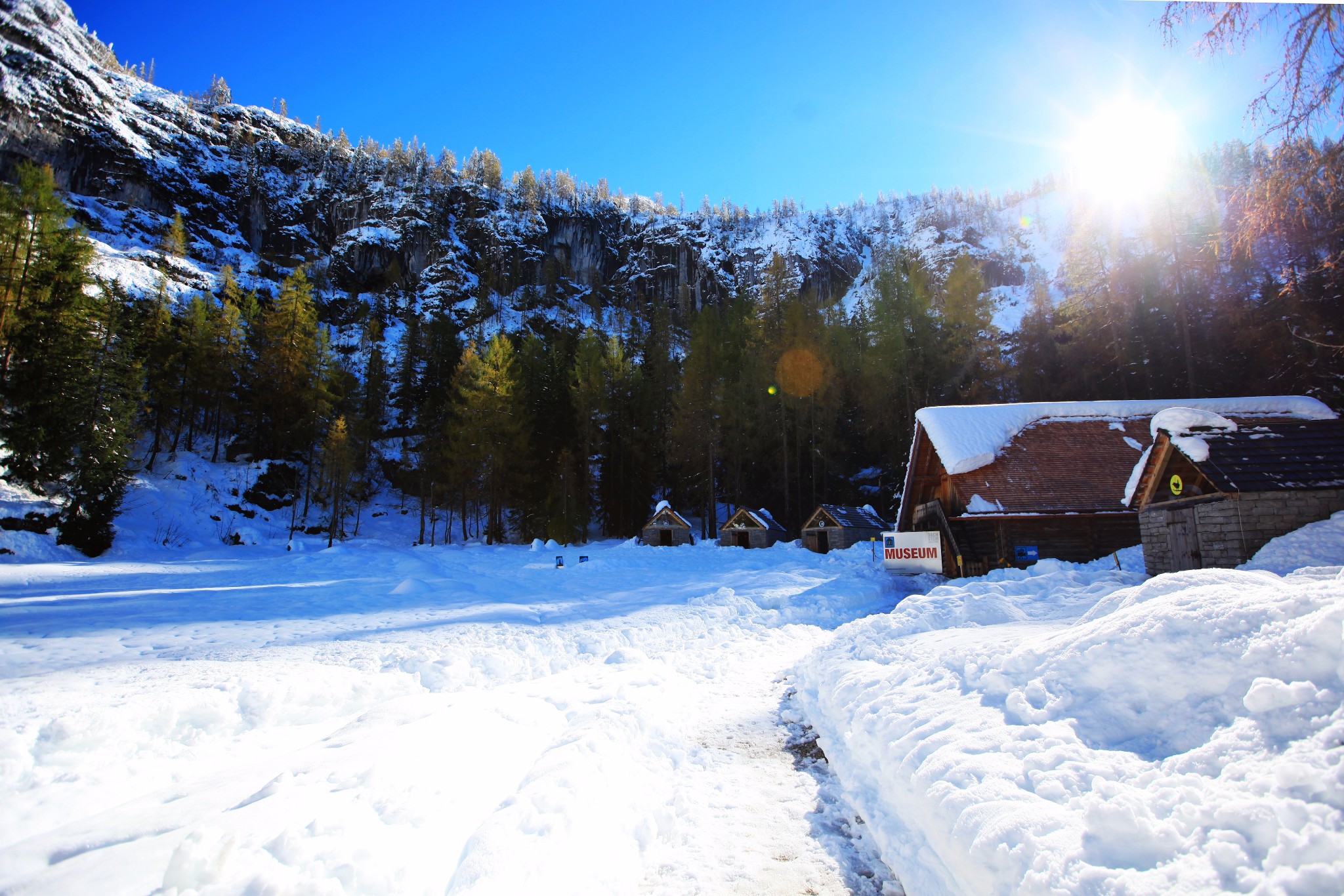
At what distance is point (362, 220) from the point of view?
73250 millimetres

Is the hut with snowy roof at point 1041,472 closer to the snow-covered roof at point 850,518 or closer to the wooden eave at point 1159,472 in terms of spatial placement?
the wooden eave at point 1159,472

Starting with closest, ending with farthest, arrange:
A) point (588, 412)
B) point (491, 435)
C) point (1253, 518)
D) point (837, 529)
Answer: point (1253, 518)
point (837, 529)
point (491, 435)
point (588, 412)

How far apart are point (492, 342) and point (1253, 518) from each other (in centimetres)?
4054

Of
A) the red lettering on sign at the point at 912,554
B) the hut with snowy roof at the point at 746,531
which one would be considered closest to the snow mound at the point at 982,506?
the red lettering on sign at the point at 912,554

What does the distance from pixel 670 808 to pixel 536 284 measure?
3134 inches

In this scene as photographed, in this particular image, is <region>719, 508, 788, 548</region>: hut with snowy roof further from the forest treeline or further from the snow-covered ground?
the snow-covered ground

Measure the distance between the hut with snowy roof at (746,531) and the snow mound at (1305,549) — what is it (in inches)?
807

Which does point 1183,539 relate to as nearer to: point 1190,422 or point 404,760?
point 1190,422

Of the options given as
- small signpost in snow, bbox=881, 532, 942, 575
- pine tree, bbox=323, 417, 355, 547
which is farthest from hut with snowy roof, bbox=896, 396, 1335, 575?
pine tree, bbox=323, 417, 355, 547

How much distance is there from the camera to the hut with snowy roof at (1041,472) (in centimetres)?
1501

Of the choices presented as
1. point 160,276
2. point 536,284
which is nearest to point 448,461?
point 160,276

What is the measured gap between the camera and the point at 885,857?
11.2ft

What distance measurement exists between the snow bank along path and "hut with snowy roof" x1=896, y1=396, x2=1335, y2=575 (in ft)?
37.5

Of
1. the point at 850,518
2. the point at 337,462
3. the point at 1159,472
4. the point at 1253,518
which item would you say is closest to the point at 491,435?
the point at 337,462
